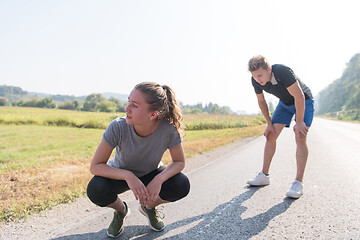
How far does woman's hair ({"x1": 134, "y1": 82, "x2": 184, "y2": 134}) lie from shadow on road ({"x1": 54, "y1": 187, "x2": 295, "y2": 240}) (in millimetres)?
983

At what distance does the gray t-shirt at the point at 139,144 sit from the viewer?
239cm

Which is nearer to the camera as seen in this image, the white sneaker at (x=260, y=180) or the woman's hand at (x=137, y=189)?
the woman's hand at (x=137, y=189)

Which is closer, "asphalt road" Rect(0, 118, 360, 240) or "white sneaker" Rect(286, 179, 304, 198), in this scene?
"asphalt road" Rect(0, 118, 360, 240)

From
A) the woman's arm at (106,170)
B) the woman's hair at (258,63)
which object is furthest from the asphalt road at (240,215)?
the woman's hair at (258,63)

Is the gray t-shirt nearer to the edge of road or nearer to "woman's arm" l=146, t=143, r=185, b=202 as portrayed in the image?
"woman's arm" l=146, t=143, r=185, b=202

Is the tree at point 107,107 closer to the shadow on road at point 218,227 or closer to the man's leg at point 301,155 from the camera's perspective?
the man's leg at point 301,155

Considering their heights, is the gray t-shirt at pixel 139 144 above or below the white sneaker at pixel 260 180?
above

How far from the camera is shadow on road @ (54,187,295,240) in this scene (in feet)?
8.00

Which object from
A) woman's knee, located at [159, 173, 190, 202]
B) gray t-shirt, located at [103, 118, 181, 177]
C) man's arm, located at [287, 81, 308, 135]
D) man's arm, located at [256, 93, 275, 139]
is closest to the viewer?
gray t-shirt, located at [103, 118, 181, 177]

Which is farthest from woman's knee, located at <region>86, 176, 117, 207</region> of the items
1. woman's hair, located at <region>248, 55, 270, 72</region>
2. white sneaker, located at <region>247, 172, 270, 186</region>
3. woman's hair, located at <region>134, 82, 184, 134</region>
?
white sneaker, located at <region>247, 172, 270, 186</region>

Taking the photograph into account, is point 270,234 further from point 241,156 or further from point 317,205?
point 241,156

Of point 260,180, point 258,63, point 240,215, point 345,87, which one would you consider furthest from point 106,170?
point 345,87

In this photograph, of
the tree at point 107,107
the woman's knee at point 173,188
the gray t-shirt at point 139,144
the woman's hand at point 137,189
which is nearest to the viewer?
the woman's hand at point 137,189

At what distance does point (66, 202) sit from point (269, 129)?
3060 millimetres
